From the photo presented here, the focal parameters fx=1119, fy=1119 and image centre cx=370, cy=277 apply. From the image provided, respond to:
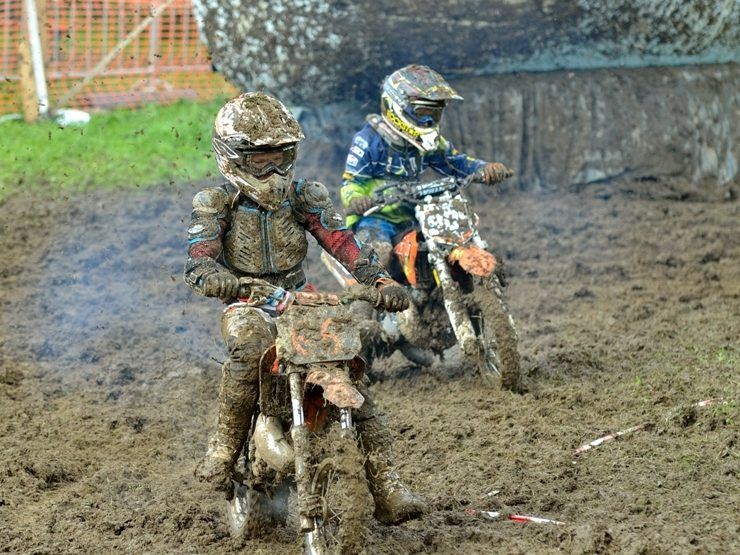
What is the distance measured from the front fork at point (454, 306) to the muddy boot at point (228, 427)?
2740mm

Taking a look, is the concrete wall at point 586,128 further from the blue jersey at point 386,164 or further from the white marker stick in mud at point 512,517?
the white marker stick in mud at point 512,517

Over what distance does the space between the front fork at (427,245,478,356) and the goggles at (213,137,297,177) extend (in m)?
2.66

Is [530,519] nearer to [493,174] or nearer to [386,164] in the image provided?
[493,174]

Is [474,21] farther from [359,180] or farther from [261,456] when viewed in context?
[261,456]

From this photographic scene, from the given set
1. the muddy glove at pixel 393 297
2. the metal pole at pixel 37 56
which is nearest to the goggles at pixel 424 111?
the muddy glove at pixel 393 297

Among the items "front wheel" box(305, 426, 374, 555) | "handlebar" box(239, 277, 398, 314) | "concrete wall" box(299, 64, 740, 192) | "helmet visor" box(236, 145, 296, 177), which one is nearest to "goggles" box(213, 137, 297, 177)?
"helmet visor" box(236, 145, 296, 177)

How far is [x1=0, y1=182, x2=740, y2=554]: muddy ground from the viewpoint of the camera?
5605mm

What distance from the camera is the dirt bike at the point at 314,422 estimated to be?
188 inches

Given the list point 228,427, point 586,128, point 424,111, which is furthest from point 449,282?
point 586,128

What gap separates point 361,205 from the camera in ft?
26.8

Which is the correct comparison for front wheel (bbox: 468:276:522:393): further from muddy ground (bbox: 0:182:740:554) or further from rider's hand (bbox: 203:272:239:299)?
rider's hand (bbox: 203:272:239:299)

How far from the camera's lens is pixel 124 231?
12109mm

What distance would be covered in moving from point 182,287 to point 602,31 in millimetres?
5820

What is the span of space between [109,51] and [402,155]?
27.3 ft
